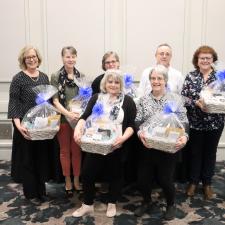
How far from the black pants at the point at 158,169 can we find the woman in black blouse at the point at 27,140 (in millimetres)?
867

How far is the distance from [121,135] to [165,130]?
1.08 ft

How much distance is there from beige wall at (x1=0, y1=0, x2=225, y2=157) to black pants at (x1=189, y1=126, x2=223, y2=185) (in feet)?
4.32

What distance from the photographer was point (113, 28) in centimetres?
387

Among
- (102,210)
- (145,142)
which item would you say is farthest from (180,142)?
(102,210)

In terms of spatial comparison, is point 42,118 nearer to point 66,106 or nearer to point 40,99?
point 40,99

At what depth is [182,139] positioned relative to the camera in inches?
92.4

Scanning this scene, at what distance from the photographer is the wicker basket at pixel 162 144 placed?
2309 mm

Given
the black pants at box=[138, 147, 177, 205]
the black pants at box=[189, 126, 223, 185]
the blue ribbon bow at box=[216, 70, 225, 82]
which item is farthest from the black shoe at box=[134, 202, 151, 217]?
the blue ribbon bow at box=[216, 70, 225, 82]

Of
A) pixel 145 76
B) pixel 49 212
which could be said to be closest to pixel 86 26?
pixel 145 76

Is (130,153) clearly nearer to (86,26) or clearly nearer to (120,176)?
(120,176)

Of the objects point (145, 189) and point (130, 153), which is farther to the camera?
point (130, 153)

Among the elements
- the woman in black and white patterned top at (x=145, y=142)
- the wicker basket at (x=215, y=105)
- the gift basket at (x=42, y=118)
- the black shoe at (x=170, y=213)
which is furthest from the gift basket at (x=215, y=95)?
the gift basket at (x=42, y=118)

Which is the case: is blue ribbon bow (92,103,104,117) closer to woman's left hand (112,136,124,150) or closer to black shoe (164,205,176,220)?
A: woman's left hand (112,136,124,150)

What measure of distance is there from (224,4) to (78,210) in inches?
111
